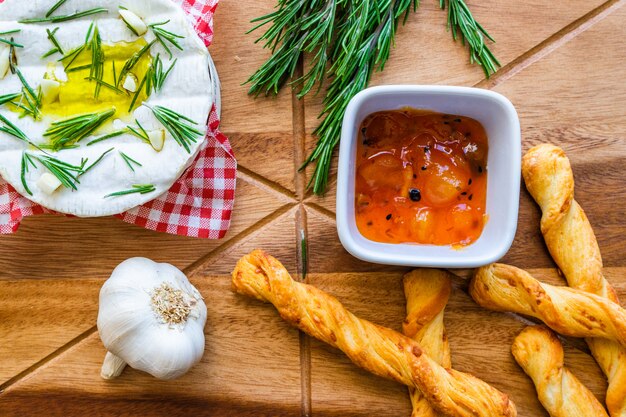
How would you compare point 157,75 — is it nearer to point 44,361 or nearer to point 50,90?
point 50,90

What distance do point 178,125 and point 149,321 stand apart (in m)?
0.49

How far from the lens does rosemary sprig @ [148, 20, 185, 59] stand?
1.43m

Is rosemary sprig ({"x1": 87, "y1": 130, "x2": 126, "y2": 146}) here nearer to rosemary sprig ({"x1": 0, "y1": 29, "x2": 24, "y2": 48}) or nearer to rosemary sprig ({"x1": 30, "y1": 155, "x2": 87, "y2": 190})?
rosemary sprig ({"x1": 30, "y1": 155, "x2": 87, "y2": 190})

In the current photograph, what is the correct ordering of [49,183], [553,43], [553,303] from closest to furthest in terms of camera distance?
[49,183], [553,303], [553,43]

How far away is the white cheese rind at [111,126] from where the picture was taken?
1440mm

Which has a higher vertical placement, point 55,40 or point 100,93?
point 55,40

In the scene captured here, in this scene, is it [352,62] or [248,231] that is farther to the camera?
[248,231]

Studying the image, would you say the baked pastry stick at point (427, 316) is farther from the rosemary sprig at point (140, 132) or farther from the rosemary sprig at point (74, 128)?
the rosemary sprig at point (74, 128)

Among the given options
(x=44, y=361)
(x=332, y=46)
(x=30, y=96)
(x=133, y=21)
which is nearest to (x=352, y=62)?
(x=332, y=46)

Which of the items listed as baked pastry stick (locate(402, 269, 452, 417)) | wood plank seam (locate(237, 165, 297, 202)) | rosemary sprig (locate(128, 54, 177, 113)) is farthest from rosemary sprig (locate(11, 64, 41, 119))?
baked pastry stick (locate(402, 269, 452, 417))

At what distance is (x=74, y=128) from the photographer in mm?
1422

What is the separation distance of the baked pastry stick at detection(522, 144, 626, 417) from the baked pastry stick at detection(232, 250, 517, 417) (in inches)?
11.0

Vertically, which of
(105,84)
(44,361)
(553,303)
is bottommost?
(44,361)

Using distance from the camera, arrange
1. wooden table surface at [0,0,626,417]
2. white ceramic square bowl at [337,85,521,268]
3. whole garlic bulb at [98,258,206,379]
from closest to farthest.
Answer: white ceramic square bowl at [337,85,521,268] → whole garlic bulb at [98,258,206,379] → wooden table surface at [0,0,626,417]
